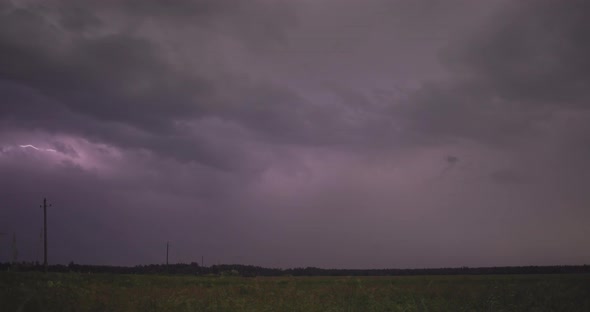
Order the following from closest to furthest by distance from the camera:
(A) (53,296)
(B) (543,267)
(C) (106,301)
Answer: (A) (53,296)
(C) (106,301)
(B) (543,267)

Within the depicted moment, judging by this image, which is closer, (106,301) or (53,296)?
(53,296)

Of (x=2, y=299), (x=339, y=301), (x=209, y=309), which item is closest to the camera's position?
(x=2, y=299)

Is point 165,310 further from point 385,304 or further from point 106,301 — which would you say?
point 385,304

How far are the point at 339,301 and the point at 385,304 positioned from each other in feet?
6.55

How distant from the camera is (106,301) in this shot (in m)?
12.7

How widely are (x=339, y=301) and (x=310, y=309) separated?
10.0ft

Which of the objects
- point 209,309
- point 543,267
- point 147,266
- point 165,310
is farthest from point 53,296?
point 543,267

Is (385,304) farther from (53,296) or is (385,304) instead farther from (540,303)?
(53,296)

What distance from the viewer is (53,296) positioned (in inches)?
441

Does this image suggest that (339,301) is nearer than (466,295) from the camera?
Yes

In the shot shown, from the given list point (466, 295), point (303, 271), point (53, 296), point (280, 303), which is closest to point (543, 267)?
point (303, 271)

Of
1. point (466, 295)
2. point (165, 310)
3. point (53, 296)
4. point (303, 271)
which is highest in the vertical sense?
point (53, 296)

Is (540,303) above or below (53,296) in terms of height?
below

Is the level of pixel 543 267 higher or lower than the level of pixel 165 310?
lower
